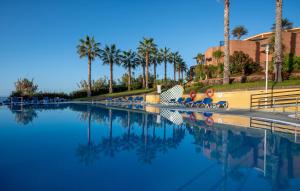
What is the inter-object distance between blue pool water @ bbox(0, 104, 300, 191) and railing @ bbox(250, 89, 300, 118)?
731cm

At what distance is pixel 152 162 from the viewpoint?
5102 mm

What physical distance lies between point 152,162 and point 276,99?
13.1m

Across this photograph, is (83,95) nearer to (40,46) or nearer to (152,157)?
(40,46)

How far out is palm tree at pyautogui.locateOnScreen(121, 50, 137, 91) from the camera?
1738 inches

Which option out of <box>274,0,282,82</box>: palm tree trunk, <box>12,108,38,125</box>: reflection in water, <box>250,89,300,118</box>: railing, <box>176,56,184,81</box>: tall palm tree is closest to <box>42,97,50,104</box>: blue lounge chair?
<box>12,108,38,125</box>: reflection in water

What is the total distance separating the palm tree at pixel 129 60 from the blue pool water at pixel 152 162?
3693 centimetres

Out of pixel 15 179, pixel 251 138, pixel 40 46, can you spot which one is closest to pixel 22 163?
pixel 15 179

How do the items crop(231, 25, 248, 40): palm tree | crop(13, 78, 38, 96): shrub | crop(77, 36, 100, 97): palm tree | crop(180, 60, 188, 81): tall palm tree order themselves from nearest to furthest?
1. crop(231, 25, 248, 40): palm tree
2. crop(13, 78, 38, 96): shrub
3. crop(77, 36, 100, 97): palm tree
4. crop(180, 60, 188, 81): tall palm tree

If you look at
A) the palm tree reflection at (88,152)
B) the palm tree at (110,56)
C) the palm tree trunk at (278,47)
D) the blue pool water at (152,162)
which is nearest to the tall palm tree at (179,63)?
the palm tree at (110,56)

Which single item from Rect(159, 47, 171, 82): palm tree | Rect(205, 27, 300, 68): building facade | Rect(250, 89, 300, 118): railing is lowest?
Rect(250, 89, 300, 118): railing

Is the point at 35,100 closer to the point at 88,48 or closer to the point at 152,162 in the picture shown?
the point at 88,48

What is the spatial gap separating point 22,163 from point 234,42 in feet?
95.2

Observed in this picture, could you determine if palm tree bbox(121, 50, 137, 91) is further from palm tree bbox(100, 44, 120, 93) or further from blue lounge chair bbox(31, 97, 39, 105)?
blue lounge chair bbox(31, 97, 39, 105)

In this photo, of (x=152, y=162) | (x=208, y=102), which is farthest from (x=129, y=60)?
(x=152, y=162)
